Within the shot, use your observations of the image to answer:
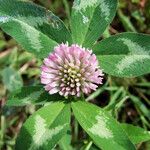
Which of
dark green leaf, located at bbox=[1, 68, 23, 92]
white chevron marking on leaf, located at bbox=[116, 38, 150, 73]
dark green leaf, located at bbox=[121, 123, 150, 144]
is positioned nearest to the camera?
white chevron marking on leaf, located at bbox=[116, 38, 150, 73]

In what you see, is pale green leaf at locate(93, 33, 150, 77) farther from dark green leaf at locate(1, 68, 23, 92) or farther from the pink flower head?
dark green leaf at locate(1, 68, 23, 92)

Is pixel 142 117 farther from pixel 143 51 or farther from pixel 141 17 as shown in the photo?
pixel 143 51

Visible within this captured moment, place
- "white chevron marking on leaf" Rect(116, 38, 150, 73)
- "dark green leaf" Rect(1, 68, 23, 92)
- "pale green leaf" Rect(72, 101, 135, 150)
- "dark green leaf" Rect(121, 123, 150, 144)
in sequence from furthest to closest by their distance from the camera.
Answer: "dark green leaf" Rect(1, 68, 23, 92) → "dark green leaf" Rect(121, 123, 150, 144) → "white chevron marking on leaf" Rect(116, 38, 150, 73) → "pale green leaf" Rect(72, 101, 135, 150)

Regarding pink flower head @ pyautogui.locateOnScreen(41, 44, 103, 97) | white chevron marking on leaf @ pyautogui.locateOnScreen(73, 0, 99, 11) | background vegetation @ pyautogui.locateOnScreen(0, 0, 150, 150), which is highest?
white chevron marking on leaf @ pyautogui.locateOnScreen(73, 0, 99, 11)

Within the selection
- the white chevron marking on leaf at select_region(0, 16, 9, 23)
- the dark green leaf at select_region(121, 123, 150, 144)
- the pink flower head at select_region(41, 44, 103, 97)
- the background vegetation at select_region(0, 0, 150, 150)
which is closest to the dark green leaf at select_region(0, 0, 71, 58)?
the white chevron marking on leaf at select_region(0, 16, 9, 23)

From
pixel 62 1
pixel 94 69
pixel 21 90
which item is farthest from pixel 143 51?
pixel 62 1

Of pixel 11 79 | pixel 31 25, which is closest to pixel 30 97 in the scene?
pixel 31 25
